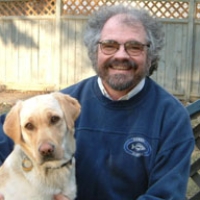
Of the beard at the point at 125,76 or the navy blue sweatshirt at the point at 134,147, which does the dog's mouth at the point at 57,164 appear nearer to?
the navy blue sweatshirt at the point at 134,147

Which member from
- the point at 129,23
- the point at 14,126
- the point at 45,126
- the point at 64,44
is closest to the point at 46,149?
the point at 45,126

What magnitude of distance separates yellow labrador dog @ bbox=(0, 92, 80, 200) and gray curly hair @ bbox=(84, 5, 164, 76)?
1.66ft

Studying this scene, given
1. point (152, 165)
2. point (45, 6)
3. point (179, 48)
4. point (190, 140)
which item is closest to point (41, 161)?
point (152, 165)

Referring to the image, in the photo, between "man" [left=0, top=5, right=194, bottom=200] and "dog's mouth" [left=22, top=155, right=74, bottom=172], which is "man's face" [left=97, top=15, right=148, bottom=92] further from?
"dog's mouth" [left=22, top=155, right=74, bottom=172]

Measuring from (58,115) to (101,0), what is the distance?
7.44 metres

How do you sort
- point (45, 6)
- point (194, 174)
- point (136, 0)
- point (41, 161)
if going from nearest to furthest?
point (41, 161), point (194, 174), point (136, 0), point (45, 6)

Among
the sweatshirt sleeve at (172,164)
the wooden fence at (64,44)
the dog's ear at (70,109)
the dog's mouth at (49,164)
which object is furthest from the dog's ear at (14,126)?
the wooden fence at (64,44)

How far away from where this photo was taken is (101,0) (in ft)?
32.3

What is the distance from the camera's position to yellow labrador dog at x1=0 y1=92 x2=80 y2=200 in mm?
2623

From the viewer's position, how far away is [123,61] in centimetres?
289

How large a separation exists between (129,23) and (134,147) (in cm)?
72

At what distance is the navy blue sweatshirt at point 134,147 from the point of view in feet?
8.89

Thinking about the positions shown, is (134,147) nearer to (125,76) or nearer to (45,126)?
(125,76)

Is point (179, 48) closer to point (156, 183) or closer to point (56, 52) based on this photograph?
point (56, 52)
